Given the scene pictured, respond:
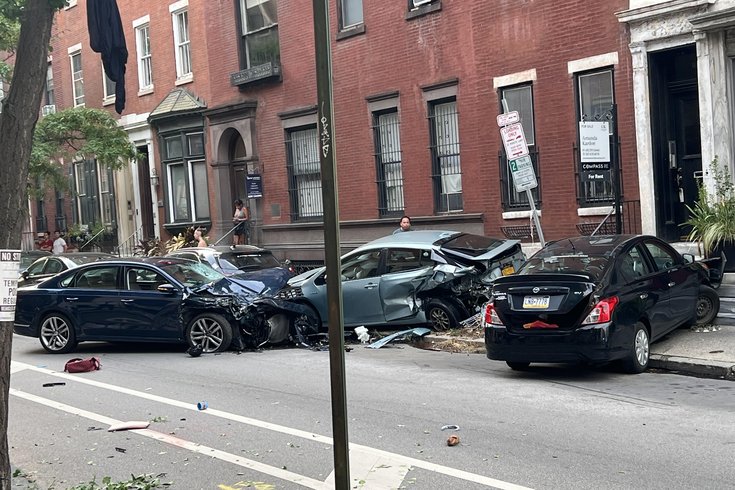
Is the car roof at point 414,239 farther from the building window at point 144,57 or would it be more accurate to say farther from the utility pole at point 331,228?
the building window at point 144,57

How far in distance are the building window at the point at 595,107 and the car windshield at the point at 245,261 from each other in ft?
19.0

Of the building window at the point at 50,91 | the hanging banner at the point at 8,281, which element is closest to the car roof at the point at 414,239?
the hanging banner at the point at 8,281

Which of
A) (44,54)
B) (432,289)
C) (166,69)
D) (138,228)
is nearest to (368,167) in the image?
(432,289)

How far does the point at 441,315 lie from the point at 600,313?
4338 mm

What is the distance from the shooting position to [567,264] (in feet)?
35.0

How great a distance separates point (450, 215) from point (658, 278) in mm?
8006

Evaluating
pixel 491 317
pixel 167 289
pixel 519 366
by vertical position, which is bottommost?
pixel 519 366

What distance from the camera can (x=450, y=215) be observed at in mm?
18688

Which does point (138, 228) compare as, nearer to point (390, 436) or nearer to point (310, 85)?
point (310, 85)

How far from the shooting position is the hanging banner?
543cm

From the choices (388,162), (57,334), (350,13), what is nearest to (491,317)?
(57,334)

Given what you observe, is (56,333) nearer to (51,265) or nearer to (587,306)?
(51,265)

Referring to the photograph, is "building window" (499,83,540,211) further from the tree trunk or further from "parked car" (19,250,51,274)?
"parked car" (19,250,51,274)

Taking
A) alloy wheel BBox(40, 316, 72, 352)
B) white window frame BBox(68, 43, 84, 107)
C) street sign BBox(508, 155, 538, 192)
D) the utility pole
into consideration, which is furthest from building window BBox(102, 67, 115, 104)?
the utility pole
